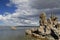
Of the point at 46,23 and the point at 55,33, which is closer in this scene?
the point at 55,33

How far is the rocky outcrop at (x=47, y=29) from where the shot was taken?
30602mm

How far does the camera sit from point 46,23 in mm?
33438

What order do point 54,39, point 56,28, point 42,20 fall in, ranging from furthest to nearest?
point 42,20 → point 56,28 → point 54,39

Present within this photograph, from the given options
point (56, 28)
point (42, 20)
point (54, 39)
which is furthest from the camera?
point (42, 20)

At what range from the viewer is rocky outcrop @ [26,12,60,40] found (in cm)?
3060

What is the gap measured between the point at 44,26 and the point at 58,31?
2.89 m

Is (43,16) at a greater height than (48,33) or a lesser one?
greater

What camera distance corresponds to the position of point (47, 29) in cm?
3198

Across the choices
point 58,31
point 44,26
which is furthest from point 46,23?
point 58,31

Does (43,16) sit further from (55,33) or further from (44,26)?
(55,33)

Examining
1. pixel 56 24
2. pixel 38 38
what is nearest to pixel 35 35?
pixel 38 38

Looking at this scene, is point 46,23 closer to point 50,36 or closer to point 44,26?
point 44,26

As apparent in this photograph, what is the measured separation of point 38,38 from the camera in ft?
104

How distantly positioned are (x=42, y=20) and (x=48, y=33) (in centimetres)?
444
